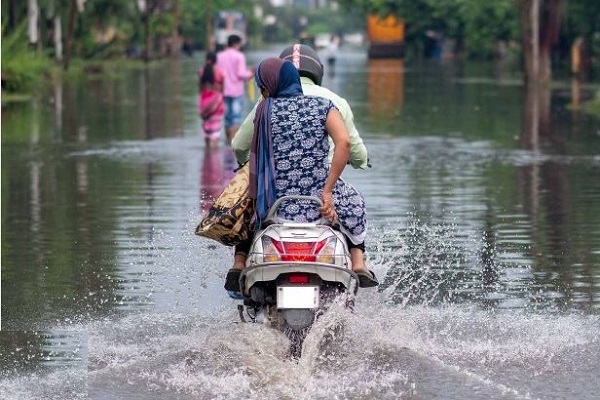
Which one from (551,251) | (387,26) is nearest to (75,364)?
(551,251)

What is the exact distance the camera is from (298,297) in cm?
777

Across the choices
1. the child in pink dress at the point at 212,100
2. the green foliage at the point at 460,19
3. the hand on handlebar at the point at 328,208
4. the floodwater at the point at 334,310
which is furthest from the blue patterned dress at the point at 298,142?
the green foliage at the point at 460,19

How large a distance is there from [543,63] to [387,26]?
48029 mm

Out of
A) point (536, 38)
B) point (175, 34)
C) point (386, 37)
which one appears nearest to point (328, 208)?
point (536, 38)

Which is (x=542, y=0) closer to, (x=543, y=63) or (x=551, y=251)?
(x=543, y=63)

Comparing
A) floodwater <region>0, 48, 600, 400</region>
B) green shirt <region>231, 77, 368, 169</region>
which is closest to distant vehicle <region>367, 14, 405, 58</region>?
floodwater <region>0, 48, 600, 400</region>

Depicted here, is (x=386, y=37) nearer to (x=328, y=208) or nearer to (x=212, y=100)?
(x=212, y=100)

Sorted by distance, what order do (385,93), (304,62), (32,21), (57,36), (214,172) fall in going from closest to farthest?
(304,62)
(214,172)
(385,93)
(32,21)
(57,36)

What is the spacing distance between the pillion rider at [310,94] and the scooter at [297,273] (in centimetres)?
47

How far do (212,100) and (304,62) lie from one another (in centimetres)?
1348

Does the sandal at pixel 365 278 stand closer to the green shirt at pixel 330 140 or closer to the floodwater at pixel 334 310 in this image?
the floodwater at pixel 334 310

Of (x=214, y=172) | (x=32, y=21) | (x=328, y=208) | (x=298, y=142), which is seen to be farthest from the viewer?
(x=32, y=21)

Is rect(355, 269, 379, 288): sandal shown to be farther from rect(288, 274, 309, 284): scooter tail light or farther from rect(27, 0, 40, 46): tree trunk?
rect(27, 0, 40, 46): tree trunk

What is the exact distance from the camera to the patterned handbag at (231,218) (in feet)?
27.3
